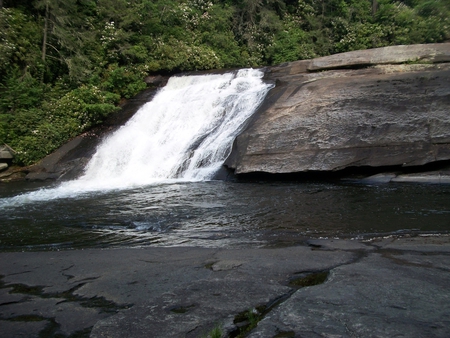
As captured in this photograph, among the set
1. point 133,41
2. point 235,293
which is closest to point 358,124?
point 235,293

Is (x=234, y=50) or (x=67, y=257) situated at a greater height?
(x=234, y=50)

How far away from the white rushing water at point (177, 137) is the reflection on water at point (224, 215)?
1.77 meters

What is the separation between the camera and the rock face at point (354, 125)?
34.3 ft

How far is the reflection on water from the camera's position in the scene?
6148 millimetres

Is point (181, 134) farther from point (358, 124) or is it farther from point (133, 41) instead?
point (133, 41)

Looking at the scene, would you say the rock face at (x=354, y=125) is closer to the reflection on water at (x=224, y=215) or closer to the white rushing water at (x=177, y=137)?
the reflection on water at (x=224, y=215)

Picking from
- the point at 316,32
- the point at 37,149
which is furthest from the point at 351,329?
the point at 316,32

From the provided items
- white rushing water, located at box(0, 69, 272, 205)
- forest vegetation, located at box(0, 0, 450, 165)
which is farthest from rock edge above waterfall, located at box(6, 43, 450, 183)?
forest vegetation, located at box(0, 0, 450, 165)

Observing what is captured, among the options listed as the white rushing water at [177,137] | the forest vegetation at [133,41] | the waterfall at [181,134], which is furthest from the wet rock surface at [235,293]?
the forest vegetation at [133,41]

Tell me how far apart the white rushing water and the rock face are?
47.9 inches

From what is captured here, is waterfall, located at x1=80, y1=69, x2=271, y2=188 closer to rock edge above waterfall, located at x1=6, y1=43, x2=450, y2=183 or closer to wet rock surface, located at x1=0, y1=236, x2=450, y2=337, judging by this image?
rock edge above waterfall, located at x1=6, y1=43, x2=450, y2=183

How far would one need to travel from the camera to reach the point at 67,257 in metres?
4.96

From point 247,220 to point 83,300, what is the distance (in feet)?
13.7

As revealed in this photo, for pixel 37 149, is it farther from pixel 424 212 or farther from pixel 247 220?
pixel 424 212
